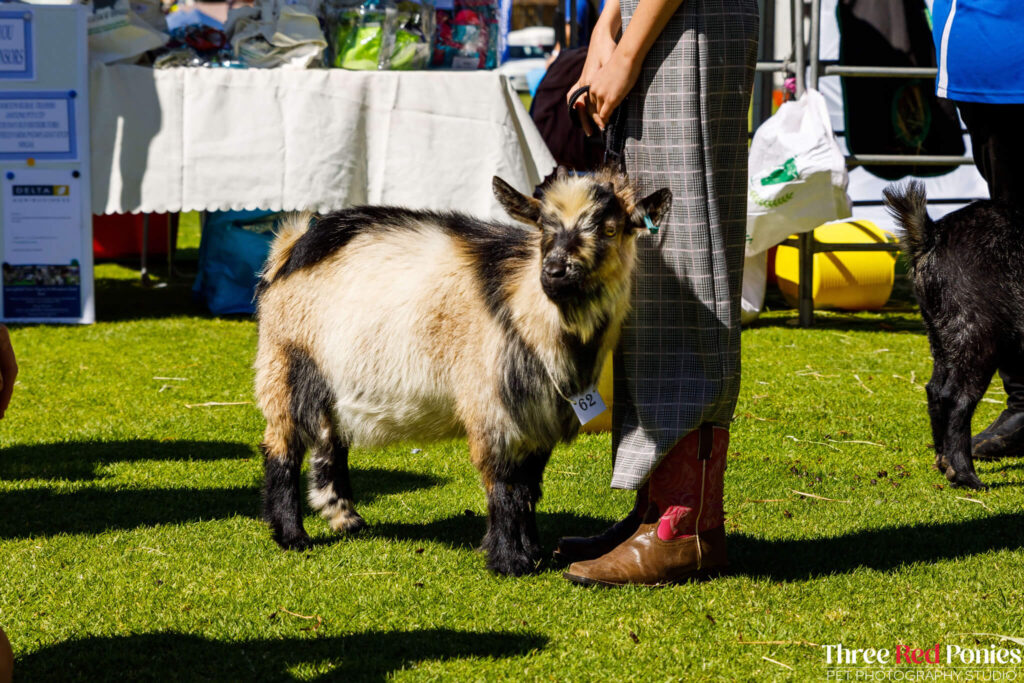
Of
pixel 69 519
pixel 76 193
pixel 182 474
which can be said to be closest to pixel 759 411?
pixel 182 474

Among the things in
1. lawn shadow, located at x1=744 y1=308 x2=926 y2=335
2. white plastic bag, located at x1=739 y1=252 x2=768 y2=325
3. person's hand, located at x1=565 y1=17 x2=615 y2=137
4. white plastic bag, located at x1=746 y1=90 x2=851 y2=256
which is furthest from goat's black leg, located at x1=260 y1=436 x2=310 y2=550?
lawn shadow, located at x1=744 y1=308 x2=926 y2=335

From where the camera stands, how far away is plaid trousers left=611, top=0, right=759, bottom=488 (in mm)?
2908

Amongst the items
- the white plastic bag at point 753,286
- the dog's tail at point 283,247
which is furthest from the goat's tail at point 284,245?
the white plastic bag at point 753,286

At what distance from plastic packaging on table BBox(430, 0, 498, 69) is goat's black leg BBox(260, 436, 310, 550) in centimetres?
402

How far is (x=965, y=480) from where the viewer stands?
3961 mm

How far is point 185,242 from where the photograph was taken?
1051 cm

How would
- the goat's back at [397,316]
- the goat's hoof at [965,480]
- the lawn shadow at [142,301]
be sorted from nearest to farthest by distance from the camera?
the goat's back at [397,316], the goat's hoof at [965,480], the lawn shadow at [142,301]

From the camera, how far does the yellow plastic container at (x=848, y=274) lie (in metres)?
7.38

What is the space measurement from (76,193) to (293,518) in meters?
3.97

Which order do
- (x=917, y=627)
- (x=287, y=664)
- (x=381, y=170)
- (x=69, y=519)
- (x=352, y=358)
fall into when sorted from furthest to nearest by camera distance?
(x=381, y=170), (x=69, y=519), (x=352, y=358), (x=917, y=627), (x=287, y=664)

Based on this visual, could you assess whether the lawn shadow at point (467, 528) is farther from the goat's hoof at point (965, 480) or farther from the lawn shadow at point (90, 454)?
the goat's hoof at point (965, 480)

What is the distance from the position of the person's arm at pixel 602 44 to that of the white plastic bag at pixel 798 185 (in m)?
3.38

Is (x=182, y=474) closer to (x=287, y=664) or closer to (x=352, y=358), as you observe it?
(x=352, y=358)

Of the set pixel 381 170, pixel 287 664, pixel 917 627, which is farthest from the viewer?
pixel 381 170
